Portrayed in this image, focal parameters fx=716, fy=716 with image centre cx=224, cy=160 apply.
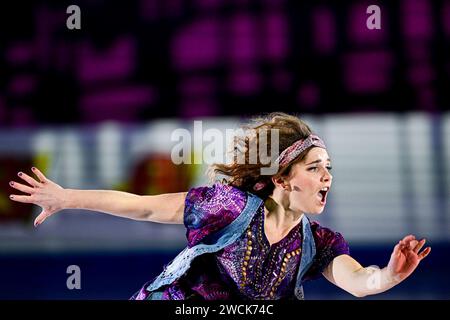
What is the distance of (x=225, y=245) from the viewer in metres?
3.21

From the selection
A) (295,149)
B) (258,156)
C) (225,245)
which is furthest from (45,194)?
(295,149)

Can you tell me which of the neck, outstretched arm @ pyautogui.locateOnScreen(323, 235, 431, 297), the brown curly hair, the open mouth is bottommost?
outstretched arm @ pyautogui.locateOnScreen(323, 235, 431, 297)

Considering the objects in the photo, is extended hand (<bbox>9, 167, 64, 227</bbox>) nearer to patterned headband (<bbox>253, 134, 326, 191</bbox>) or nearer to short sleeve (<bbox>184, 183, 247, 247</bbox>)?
short sleeve (<bbox>184, 183, 247, 247</bbox>)

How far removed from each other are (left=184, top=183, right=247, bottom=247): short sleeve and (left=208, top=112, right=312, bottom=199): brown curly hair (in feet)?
0.47

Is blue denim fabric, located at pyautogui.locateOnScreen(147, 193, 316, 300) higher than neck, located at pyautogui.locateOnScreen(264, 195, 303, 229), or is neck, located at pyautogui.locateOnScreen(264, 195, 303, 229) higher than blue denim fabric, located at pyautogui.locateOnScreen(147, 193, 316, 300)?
neck, located at pyautogui.locateOnScreen(264, 195, 303, 229)

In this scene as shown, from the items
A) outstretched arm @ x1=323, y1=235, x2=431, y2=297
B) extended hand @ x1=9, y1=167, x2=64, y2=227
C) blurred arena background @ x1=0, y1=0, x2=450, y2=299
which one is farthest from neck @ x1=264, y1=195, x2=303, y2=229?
extended hand @ x1=9, y1=167, x2=64, y2=227

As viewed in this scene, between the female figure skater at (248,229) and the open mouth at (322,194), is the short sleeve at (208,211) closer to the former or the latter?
the female figure skater at (248,229)

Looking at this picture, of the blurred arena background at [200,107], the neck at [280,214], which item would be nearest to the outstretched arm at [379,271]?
the neck at [280,214]

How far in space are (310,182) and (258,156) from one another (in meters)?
0.27

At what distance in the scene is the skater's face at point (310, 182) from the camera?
3271 millimetres

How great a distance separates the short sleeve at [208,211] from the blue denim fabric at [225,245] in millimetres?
26

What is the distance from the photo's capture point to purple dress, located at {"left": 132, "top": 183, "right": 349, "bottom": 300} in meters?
3.21
